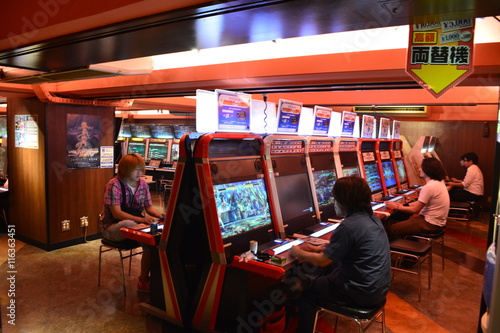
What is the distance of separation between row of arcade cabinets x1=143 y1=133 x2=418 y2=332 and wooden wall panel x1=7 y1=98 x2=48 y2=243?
3.42 metres

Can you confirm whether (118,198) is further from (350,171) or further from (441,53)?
(441,53)

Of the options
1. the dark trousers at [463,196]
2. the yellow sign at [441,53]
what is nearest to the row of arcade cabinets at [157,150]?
the dark trousers at [463,196]

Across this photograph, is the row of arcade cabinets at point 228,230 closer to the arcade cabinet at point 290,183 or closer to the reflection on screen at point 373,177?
the arcade cabinet at point 290,183

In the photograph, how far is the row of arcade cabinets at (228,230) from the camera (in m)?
3.10

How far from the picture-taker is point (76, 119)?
6277 mm

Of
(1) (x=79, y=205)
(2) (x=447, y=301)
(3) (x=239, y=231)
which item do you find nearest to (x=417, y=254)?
(2) (x=447, y=301)

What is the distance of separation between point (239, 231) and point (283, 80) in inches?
81.2

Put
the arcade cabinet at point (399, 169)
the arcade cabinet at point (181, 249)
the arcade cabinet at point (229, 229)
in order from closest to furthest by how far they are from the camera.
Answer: the arcade cabinet at point (229, 229), the arcade cabinet at point (181, 249), the arcade cabinet at point (399, 169)

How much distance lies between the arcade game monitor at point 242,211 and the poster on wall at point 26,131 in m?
4.33

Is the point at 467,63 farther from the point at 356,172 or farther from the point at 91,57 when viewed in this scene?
the point at 356,172

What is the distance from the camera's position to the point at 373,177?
21.1 feet

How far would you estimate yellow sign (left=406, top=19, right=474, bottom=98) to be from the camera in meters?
2.73

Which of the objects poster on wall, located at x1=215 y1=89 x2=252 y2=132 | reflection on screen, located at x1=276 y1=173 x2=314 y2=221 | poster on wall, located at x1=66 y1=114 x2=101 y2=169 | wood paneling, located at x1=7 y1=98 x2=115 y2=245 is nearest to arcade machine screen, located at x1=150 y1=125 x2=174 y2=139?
wood paneling, located at x1=7 y1=98 x2=115 y2=245

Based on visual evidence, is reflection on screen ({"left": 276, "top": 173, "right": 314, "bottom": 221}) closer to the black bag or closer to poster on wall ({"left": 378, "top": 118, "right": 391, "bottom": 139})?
the black bag
